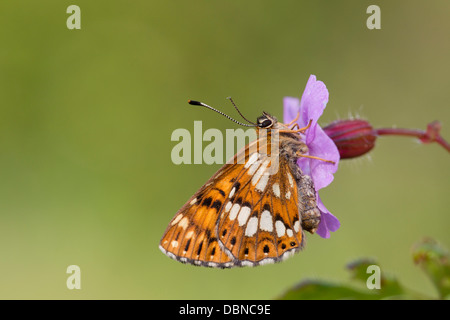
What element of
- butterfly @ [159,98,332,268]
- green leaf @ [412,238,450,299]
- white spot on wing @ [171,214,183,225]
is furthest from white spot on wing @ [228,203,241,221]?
green leaf @ [412,238,450,299]

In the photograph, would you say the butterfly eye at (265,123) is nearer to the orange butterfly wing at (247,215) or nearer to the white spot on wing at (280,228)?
the orange butterfly wing at (247,215)

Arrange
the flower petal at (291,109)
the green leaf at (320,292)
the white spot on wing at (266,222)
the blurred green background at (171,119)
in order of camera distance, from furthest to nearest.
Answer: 1. the blurred green background at (171,119)
2. the flower petal at (291,109)
3. the white spot on wing at (266,222)
4. the green leaf at (320,292)

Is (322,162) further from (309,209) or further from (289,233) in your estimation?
(289,233)

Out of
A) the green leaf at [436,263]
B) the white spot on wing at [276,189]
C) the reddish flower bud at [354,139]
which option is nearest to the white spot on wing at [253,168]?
the white spot on wing at [276,189]

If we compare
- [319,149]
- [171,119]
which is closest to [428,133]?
[319,149]

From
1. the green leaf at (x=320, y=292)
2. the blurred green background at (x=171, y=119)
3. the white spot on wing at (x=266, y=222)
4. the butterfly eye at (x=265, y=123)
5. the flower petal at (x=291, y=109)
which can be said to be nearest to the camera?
the green leaf at (x=320, y=292)

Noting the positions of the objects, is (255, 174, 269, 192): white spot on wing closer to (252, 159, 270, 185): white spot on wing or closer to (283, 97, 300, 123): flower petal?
(252, 159, 270, 185): white spot on wing

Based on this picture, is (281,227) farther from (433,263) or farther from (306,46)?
(306,46)
